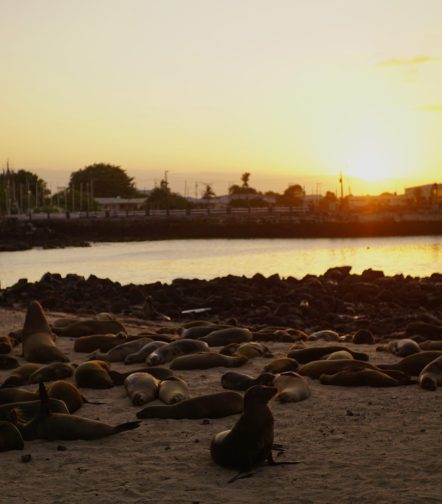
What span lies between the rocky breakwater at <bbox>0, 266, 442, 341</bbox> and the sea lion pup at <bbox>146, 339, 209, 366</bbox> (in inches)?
167

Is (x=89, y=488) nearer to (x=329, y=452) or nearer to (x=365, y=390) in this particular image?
(x=329, y=452)

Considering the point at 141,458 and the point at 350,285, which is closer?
the point at 141,458

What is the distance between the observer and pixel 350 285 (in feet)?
82.2

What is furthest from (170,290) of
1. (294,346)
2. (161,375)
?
(161,375)

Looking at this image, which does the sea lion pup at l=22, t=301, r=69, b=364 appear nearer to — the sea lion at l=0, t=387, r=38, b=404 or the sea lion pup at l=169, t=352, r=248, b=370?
the sea lion pup at l=169, t=352, r=248, b=370

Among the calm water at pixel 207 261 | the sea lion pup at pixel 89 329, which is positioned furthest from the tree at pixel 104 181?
the sea lion pup at pixel 89 329

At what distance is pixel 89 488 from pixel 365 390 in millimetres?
3841

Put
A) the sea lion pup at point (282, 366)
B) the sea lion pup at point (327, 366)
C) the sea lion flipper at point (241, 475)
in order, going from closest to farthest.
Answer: the sea lion flipper at point (241, 475) → the sea lion pup at point (327, 366) → the sea lion pup at point (282, 366)

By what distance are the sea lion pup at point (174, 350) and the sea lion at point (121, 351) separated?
0.56 meters

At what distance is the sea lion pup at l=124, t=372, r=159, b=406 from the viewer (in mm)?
8672

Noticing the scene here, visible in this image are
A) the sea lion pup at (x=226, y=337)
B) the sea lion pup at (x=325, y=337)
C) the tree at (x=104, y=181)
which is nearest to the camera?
the sea lion pup at (x=226, y=337)

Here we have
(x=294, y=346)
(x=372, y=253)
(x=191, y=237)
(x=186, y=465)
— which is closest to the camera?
(x=186, y=465)

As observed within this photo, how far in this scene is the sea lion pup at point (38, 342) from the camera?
36.8 ft

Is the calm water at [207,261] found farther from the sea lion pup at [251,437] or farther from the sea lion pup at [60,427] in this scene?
the sea lion pup at [251,437]
